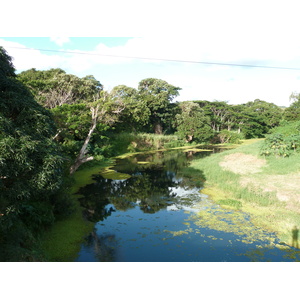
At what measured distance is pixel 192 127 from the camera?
32.2 metres

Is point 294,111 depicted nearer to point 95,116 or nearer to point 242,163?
point 242,163

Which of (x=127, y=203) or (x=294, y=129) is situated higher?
(x=294, y=129)

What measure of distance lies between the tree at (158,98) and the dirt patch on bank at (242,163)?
16247 mm

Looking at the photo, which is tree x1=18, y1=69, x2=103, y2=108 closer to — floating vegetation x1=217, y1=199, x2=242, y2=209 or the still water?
the still water

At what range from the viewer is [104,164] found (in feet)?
61.8

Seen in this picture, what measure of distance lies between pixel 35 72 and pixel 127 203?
21.0 m

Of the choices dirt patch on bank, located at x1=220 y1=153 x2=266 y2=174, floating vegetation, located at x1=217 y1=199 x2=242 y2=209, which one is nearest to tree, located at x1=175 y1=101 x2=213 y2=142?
dirt patch on bank, located at x1=220 y1=153 x2=266 y2=174

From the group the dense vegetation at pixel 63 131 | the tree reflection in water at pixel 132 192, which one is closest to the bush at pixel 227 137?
the dense vegetation at pixel 63 131

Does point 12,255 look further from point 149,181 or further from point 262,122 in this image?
point 262,122

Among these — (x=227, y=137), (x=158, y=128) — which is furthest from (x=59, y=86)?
(x=227, y=137)

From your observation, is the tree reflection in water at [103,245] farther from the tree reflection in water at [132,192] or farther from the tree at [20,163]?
the tree at [20,163]

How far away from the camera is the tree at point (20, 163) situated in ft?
14.9

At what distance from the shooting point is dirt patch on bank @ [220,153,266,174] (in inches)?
529

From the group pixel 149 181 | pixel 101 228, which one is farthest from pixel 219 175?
pixel 101 228
